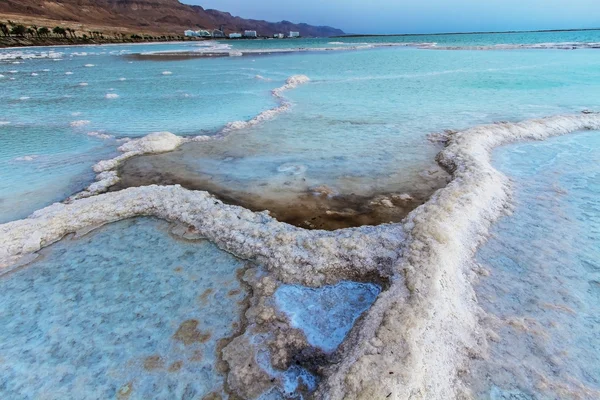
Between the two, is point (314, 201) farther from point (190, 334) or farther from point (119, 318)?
point (119, 318)

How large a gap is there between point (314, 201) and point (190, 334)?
4467mm

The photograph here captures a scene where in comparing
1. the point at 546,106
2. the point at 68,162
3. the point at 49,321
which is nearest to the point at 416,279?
the point at 49,321

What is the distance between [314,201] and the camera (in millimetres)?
8445

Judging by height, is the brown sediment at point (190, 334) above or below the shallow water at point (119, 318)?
above

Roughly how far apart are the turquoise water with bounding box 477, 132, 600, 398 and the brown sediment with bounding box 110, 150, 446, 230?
81.2 inches

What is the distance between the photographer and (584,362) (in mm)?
4234

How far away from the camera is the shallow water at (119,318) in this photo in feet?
14.0

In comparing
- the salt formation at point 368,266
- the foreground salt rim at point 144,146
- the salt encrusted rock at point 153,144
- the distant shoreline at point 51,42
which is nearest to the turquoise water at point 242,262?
the salt formation at point 368,266

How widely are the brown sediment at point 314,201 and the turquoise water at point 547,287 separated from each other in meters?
2.06

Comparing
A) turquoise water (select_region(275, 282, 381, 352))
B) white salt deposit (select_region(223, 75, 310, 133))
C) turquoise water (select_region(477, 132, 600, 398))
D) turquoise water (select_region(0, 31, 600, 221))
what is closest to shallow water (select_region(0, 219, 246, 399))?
turquoise water (select_region(275, 282, 381, 352))

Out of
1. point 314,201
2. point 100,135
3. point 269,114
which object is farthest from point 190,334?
point 269,114

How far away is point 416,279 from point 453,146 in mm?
7644

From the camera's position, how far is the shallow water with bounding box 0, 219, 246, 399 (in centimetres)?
428

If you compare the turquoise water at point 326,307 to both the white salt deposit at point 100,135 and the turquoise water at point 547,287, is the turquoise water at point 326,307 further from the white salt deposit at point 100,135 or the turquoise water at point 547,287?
the white salt deposit at point 100,135
